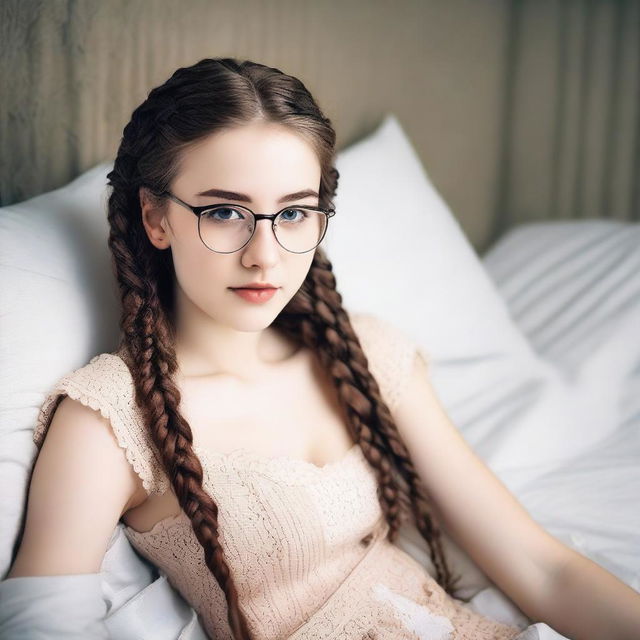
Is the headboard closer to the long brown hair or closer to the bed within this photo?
the bed

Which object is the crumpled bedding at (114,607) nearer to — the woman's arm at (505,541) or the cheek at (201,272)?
the woman's arm at (505,541)

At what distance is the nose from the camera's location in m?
1.00

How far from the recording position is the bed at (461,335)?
1.07m

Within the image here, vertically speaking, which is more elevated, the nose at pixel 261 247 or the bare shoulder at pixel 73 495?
the nose at pixel 261 247

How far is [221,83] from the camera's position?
3.32ft

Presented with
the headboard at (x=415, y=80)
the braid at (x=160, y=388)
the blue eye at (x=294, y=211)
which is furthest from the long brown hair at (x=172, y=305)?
the headboard at (x=415, y=80)

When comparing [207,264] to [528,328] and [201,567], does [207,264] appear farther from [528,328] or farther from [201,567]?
[528,328]

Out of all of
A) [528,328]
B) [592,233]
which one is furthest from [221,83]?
A: [592,233]

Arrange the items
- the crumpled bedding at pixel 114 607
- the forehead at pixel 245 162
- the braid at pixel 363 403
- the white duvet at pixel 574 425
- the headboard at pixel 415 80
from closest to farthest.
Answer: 1. the crumpled bedding at pixel 114 607
2. the forehead at pixel 245 162
3. the white duvet at pixel 574 425
4. the braid at pixel 363 403
5. the headboard at pixel 415 80

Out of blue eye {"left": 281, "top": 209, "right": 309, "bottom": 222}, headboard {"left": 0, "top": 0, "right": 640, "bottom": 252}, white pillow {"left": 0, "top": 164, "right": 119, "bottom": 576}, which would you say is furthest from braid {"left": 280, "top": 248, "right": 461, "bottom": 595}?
headboard {"left": 0, "top": 0, "right": 640, "bottom": 252}

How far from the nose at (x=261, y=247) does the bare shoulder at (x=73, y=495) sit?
0.30 m

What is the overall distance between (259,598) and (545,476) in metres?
0.69

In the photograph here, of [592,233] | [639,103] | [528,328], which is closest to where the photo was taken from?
[528,328]

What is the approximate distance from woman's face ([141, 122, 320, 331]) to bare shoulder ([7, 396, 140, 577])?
24 cm
